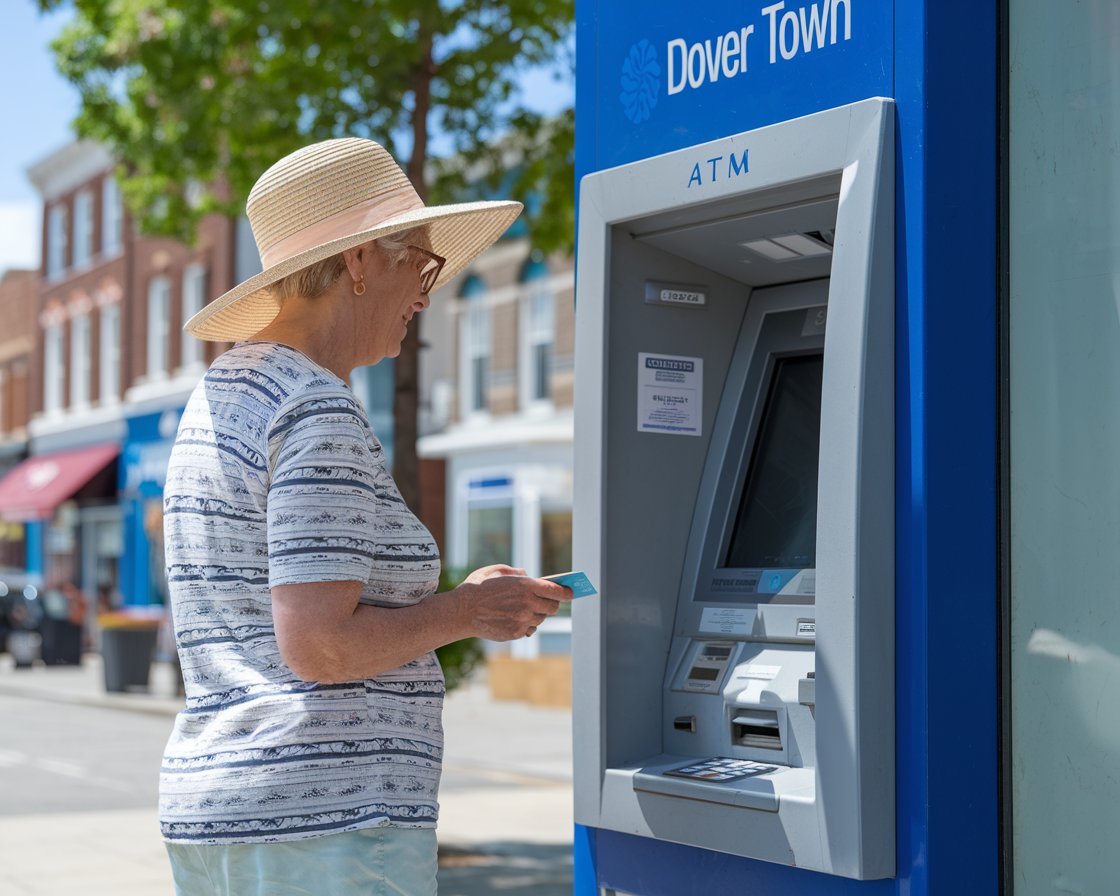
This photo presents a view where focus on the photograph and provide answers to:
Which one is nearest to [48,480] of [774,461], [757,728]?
[774,461]

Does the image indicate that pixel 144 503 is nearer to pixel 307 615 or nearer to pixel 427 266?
pixel 427 266

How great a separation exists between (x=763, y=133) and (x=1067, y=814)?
4.22 feet

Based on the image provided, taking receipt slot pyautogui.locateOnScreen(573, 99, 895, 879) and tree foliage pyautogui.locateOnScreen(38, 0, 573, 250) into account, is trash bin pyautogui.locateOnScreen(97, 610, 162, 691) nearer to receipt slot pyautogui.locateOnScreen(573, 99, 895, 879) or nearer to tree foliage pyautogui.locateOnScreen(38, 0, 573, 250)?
tree foliage pyautogui.locateOnScreen(38, 0, 573, 250)

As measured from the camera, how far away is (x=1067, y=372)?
262cm

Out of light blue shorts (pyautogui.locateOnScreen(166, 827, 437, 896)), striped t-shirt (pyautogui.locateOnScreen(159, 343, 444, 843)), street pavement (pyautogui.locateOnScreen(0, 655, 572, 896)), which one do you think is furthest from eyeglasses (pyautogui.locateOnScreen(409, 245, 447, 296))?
street pavement (pyautogui.locateOnScreen(0, 655, 572, 896))

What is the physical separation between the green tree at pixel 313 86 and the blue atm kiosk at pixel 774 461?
14.8 feet

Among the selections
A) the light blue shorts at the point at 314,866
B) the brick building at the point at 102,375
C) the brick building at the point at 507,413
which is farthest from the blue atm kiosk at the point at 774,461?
the brick building at the point at 102,375

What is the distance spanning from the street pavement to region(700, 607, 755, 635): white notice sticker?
4430 mm

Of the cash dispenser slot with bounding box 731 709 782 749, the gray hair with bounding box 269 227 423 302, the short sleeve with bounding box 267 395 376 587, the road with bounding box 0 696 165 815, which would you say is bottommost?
the road with bounding box 0 696 165 815

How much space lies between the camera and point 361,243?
2438mm

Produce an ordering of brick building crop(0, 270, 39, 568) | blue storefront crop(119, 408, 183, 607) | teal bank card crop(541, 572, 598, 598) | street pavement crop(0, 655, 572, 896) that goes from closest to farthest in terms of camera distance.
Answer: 1. teal bank card crop(541, 572, 598, 598)
2. street pavement crop(0, 655, 572, 896)
3. blue storefront crop(119, 408, 183, 607)
4. brick building crop(0, 270, 39, 568)

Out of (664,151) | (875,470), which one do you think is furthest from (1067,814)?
(664,151)

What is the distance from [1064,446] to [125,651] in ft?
56.3

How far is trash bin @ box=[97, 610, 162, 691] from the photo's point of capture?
18.5 m
